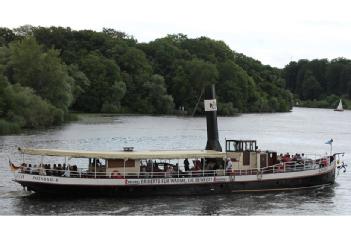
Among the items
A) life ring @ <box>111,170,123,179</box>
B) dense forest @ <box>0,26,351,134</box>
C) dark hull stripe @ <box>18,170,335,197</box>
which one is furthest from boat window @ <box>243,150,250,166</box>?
dense forest @ <box>0,26,351,134</box>

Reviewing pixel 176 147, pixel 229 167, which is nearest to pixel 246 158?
pixel 229 167

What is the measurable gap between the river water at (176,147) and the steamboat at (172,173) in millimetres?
612

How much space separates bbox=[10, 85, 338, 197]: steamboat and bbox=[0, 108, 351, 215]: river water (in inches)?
24.1

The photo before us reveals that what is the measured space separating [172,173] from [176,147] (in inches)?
1098

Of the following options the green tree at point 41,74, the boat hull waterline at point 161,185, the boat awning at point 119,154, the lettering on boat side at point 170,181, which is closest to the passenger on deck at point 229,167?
the boat hull waterline at point 161,185

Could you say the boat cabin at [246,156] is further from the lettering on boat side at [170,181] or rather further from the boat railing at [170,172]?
the lettering on boat side at [170,181]

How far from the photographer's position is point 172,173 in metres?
40.1

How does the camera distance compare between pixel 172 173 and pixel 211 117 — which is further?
pixel 211 117

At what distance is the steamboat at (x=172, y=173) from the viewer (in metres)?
38.5

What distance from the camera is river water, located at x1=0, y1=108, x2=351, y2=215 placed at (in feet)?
121

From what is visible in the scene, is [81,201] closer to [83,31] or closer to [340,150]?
[340,150]

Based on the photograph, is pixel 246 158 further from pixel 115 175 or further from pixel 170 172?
pixel 115 175

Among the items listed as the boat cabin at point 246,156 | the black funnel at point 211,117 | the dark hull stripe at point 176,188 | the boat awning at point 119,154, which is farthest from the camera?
the black funnel at point 211,117
